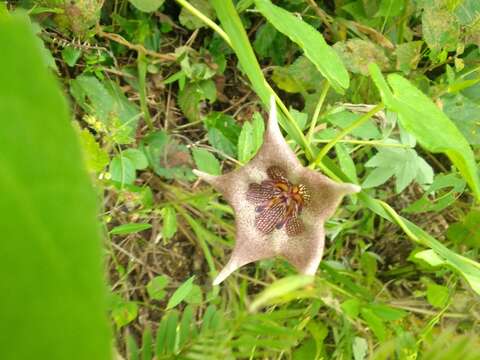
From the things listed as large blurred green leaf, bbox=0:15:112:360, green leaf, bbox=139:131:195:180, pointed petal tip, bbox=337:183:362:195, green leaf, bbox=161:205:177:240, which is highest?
large blurred green leaf, bbox=0:15:112:360

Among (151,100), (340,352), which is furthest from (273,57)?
(340,352)

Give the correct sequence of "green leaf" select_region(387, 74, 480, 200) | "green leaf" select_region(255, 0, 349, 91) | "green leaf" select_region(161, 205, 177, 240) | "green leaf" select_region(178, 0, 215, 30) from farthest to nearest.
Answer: "green leaf" select_region(178, 0, 215, 30)
"green leaf" select_region(161, 205, 177, 240)
"green leaf" select_region(255, 0, 349, 91)
"green leaf" select_region(387, 74, 480, 200)

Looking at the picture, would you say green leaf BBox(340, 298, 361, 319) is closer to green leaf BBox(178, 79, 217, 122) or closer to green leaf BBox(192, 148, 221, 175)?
green leaf BBox(192, 148, 221, 175)

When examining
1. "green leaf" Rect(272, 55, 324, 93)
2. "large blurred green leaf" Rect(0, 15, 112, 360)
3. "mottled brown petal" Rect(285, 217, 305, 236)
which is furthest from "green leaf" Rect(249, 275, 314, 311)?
"green leaf" Rect(272, 55, 324, 93)

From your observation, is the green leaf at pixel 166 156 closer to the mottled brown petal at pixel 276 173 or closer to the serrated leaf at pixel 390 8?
the mottled brown petal at pixel 276 173

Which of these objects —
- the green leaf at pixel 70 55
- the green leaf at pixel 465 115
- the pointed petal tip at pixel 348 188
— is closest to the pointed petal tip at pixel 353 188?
the pointed petal tip at pixel 348 188

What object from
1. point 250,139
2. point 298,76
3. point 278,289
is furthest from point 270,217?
point 278,289

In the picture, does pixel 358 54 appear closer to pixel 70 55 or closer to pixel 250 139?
pixel 250 139

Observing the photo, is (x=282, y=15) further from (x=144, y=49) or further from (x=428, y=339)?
(x=428, y=339)
